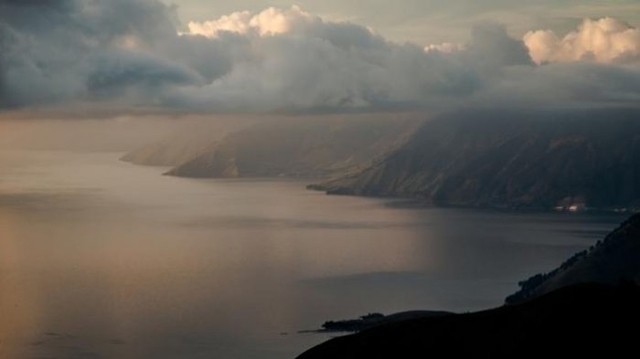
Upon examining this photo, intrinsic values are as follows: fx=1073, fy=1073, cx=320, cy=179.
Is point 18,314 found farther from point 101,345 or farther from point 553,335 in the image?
point 553,335

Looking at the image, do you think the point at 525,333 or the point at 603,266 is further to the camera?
the point at 603,266

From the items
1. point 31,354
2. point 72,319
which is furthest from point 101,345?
point 72,319

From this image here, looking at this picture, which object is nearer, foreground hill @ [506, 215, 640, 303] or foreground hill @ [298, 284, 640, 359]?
foreground hill @ [298, 284, 640, 359]

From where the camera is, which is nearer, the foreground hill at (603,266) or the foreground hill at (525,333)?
the foreground hill at (525,333)

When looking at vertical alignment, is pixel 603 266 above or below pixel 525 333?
above
